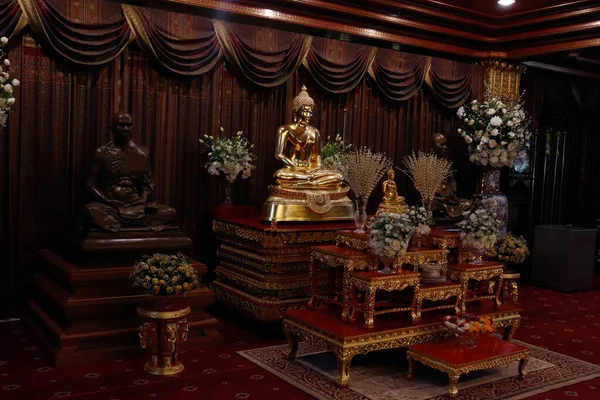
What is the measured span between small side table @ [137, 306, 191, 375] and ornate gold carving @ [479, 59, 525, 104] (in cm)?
502

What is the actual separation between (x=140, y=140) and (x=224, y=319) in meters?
1.72

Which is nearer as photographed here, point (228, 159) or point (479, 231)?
point (479, 231)

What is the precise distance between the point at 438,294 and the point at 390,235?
64 cm

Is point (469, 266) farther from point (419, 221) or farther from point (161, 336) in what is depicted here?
point (161, 336)

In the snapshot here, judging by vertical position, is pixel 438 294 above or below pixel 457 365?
above

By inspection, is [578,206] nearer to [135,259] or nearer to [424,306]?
[424,306]

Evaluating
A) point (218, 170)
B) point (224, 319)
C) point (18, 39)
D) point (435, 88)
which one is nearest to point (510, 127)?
point (435, 88)

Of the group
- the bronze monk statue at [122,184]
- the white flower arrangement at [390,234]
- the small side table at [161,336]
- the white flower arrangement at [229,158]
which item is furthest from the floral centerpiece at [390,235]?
the white flower arrangement at [229,158]

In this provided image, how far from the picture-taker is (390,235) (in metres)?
3.95

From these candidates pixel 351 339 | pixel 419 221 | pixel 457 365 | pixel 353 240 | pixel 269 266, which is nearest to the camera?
pixel 457 365

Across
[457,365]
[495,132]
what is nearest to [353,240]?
[457,365]

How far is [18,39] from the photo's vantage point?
4969 millimetres

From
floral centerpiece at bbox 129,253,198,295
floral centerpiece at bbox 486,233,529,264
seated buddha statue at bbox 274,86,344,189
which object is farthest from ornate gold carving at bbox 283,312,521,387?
floral centerpiece at bbox 486,233,529,264

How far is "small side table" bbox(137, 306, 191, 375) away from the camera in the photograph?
3.89 m
